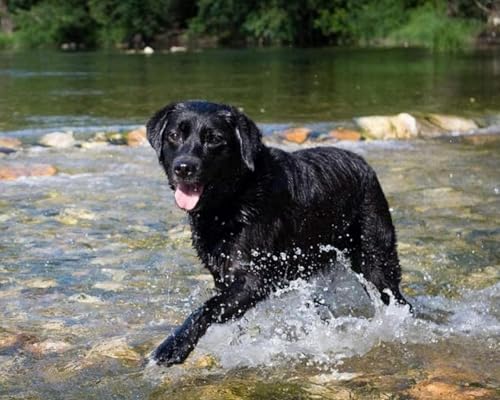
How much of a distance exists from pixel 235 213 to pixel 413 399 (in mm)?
1369

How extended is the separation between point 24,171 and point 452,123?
24.6 feet

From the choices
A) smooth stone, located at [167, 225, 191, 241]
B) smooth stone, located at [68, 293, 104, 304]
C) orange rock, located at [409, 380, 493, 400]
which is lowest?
smooth stone, located at [167, 225, 191, 241]

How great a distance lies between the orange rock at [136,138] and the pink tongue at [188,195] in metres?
8.63

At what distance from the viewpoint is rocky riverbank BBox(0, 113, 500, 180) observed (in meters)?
13.3

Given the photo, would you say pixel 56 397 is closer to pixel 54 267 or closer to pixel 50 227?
pixel 54 267

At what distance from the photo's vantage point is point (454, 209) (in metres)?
8.49

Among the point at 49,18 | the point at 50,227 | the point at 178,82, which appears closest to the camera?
the point at 50,227

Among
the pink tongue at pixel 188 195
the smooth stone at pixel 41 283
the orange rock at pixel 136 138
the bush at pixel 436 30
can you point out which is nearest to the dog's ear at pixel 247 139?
the pink tongue at pixel 188 195

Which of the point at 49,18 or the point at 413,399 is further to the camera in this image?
the point at 49,18

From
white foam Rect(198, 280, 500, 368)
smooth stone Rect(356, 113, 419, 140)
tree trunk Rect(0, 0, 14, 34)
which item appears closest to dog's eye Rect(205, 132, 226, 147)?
white foam Rect(198, 280, 500, 368)

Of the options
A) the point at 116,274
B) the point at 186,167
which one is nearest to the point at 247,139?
the point at 186,167

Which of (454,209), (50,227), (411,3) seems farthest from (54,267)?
(411,3)

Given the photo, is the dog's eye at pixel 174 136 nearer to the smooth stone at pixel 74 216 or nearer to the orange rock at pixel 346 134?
the smooth stone at pixel 74 216

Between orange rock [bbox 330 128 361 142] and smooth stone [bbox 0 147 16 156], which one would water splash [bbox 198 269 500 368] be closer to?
smooth stone [bbox 0 147 16 156]
